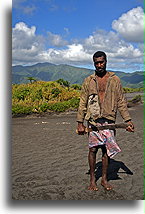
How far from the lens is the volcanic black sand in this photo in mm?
3691

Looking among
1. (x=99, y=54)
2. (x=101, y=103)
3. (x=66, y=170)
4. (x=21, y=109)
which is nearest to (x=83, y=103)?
(x=101, y=103)

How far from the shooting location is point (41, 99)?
1542 cm

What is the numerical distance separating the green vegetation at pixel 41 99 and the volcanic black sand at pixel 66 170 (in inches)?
227

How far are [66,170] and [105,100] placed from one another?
1567mm

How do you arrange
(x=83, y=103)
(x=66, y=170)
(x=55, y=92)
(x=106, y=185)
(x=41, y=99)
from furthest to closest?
(x=55, y=92), (x=41, y=99), (x=66, y=170), (x=106, y=185), (x=83, y=103)

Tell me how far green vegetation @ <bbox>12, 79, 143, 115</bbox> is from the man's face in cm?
930

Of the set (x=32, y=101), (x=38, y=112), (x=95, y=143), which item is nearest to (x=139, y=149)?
(x=95, y=143)

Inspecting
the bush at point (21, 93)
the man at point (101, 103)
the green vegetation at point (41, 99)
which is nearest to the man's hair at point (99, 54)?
the man at point (101, 103)

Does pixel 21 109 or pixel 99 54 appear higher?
pixel 99 54

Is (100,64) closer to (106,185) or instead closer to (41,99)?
(106,185)

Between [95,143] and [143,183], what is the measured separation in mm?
976

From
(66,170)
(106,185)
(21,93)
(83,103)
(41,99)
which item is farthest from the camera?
(21,93)

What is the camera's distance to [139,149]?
5914mm

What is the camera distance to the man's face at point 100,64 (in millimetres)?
3516
